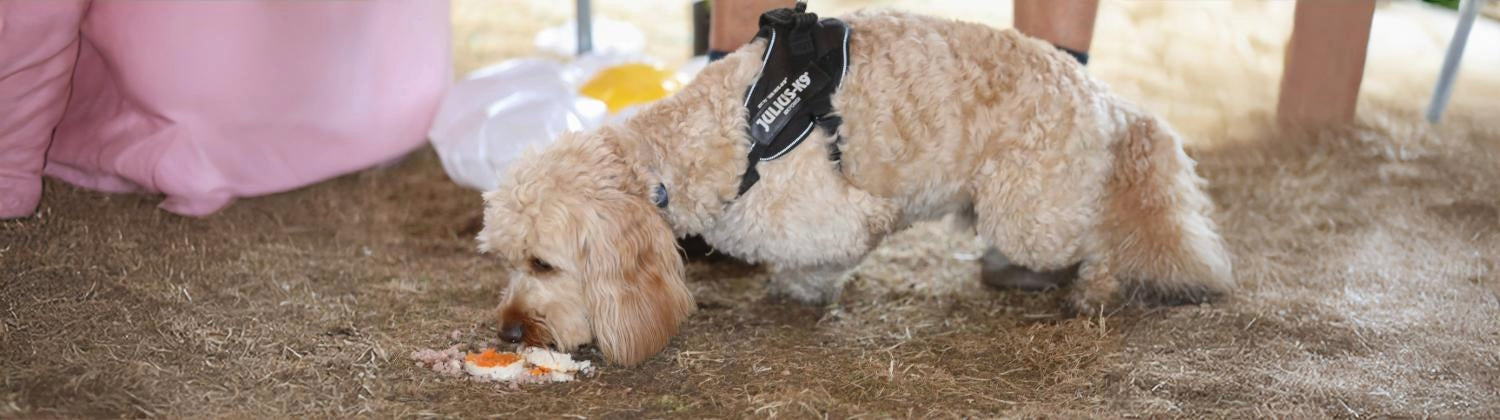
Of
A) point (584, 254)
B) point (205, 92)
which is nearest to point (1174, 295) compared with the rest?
point (584, 254)

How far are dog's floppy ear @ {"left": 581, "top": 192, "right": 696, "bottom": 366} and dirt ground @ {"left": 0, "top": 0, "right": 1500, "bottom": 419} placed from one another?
13 centimetres

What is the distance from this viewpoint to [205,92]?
379 cm

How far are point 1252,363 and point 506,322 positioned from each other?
1.85 metres

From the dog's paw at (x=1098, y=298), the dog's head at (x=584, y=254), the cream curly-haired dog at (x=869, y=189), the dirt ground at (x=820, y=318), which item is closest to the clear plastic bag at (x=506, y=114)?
the dirt ground at (x=820, y=318)

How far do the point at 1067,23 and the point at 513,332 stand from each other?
2028 mm

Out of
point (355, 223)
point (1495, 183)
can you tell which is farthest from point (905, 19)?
point (1495, 183)

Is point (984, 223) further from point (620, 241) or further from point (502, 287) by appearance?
point (502, 287)

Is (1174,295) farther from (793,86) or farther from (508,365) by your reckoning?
(508,365)

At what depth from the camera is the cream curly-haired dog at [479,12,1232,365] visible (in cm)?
281

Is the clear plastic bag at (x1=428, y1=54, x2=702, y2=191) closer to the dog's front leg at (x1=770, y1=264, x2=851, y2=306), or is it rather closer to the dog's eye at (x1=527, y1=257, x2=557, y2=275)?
the dog's front leg at (x1=770, y1=264, x2=851, y2=306)

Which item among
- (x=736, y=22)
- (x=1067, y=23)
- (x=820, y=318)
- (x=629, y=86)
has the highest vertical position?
(x=1067, y=23)

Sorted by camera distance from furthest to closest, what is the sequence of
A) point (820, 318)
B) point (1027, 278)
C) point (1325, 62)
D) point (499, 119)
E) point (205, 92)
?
1. point (1325, 62)
2. point (499, 119)
3. point (205, 92)
4. point (1027, 278)
5. point (820, 318)

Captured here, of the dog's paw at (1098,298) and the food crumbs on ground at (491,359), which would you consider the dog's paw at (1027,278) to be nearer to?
the dog's paw at (1098,298)

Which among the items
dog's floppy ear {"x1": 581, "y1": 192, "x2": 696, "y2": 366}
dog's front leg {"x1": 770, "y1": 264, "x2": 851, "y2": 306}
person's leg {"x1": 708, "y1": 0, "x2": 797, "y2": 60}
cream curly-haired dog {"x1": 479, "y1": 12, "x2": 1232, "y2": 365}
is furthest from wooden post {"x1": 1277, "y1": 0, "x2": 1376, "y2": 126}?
dog's floppy ear {"x1": 581, "y1": 192, "x2": 696, "y2": 366}
